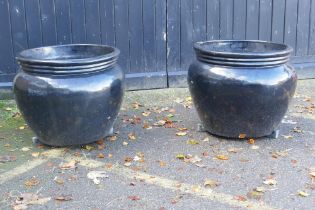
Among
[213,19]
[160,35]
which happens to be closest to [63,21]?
[160,35]

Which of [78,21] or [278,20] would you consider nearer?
[78,21]

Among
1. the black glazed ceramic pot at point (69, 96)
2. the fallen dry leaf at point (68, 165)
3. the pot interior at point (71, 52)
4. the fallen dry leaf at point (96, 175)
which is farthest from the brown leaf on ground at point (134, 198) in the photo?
the pot interior at point (71, 52)

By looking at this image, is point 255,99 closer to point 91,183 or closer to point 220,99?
point 220,99

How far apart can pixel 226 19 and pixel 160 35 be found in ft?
3.04

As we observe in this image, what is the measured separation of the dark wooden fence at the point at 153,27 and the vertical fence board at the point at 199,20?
0.01m

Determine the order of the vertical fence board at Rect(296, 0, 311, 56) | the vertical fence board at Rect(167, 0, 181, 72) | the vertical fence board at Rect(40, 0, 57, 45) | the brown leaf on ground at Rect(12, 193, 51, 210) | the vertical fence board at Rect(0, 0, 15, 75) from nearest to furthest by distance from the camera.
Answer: the brown leaf on ground at Rect(12, 193, 51, 210) < the vertical fence board at Rect(0, 0, 15, 75) < the vertical fence board at Rect(40, 0, 57, 45) < the vertical fence board at Rect(167, 0, 181, 72) < the vertical fence board at Rect(296, 0, 311, 56)

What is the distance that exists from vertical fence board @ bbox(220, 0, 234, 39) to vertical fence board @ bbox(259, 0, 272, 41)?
1.39 feet

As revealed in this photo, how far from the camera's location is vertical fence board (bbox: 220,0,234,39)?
6781mm

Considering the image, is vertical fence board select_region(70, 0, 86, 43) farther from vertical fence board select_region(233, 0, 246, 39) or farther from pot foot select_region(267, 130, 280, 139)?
pot foot select_region(267, 130, 280, 139)

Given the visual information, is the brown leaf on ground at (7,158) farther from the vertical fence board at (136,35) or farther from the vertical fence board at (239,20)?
the vertical fence board at (239,20)

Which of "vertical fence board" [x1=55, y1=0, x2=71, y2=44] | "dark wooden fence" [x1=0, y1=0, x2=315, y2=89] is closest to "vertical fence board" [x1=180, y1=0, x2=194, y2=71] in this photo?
"dark wooden fence" [x1=0, y1=0, x2=315, y2=89]

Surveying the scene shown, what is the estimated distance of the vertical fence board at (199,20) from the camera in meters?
6.70

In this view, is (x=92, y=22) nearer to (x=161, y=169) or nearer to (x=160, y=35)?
(x=160, y=35)

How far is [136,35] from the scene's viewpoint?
6625mm
